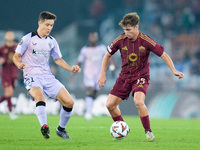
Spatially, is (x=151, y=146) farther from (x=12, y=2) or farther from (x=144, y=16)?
(x=12, y=2)

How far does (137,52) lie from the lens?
23.4 ft

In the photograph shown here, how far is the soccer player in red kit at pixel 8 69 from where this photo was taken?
13.1 metres

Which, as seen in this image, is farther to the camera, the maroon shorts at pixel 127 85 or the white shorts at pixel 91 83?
the white shorts at pixel 91 83

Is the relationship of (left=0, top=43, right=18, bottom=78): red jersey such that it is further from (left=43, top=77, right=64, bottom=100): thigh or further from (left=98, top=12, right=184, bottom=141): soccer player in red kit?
(left=98, top=12, right=184, bottom=141): soccer player in red kit

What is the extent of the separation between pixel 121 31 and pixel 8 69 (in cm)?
769

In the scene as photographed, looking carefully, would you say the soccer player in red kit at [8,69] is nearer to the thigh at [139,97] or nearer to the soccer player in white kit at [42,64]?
the soccer player in white kit at [42,64]

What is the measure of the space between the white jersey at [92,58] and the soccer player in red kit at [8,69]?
81.6 inches

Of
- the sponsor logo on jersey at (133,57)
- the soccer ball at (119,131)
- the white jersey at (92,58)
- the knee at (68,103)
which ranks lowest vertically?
the soccer ball at (119,131)

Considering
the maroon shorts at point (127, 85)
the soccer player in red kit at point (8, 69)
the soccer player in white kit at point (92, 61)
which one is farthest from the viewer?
the soccer player in white kit at point (92, 61)

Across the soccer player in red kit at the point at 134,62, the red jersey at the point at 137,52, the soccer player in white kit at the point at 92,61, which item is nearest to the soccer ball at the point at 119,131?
the soccer player in red kit at the point at 134,62

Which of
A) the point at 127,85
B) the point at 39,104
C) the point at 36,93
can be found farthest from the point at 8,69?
the point at 127,85

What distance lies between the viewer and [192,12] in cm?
2134

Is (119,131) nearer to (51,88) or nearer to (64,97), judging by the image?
(64,97)

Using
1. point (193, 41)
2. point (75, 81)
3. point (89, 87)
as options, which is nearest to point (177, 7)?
point (193, 41)
